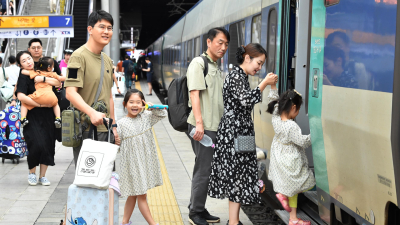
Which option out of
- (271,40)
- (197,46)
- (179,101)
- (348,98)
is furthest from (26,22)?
(348,98)

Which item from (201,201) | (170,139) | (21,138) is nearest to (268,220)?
(201,201)

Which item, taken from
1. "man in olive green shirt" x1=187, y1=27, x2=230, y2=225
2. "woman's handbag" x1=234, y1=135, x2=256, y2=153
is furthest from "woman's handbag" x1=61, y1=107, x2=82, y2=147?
"woman's handbag" x1=234, y1=135, x2=256, y2=153

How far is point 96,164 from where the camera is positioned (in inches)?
134

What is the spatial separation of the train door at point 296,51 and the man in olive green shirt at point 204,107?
933 millimetres

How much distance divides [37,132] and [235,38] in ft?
11.0

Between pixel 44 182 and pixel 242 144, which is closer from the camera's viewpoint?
pixel 242 144

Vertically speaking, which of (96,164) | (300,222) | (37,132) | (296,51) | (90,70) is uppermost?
(296,51)

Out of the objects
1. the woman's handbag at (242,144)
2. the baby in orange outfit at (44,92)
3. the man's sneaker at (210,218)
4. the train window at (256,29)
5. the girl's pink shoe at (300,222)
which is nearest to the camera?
the woman's handbag at (242,144)

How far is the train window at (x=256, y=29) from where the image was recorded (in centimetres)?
657

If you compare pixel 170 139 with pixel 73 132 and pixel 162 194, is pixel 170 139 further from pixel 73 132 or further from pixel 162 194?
pixel 73 132

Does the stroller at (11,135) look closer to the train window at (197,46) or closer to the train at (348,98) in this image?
the train at (348,98)

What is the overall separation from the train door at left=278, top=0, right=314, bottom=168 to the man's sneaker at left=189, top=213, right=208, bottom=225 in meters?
1.23

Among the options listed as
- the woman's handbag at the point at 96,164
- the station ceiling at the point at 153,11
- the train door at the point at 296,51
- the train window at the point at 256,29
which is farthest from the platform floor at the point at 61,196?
the station ceiling at the point at 153,11

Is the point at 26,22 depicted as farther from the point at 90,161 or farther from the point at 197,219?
the point at 90,161
